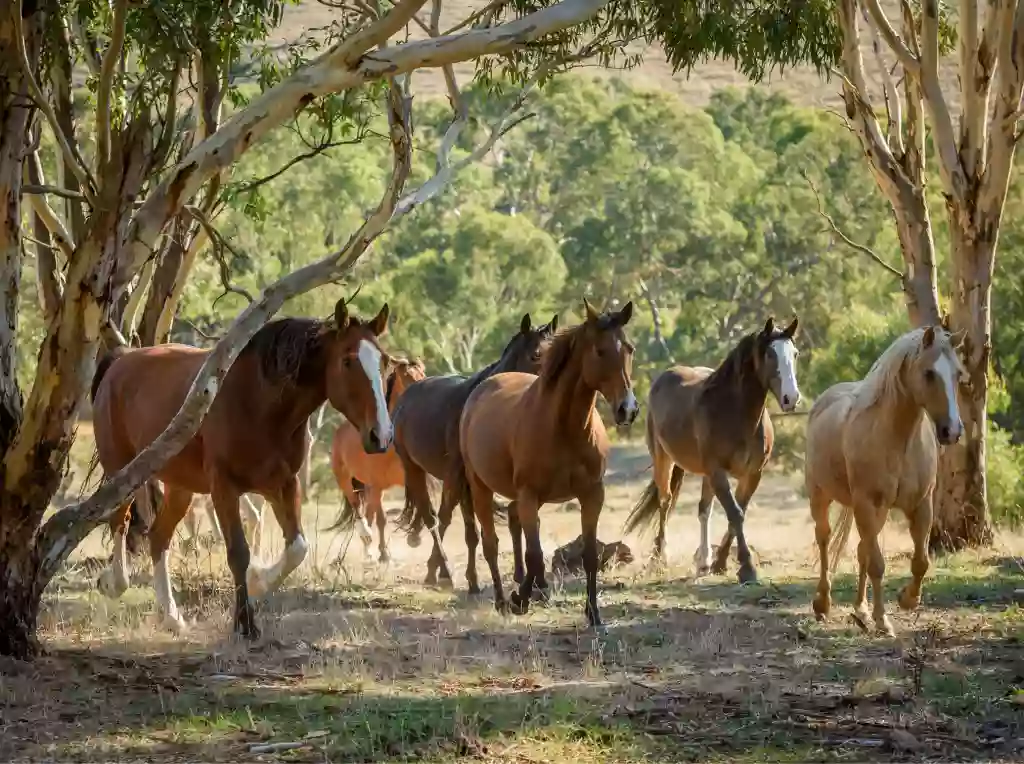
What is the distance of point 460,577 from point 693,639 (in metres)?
5.14

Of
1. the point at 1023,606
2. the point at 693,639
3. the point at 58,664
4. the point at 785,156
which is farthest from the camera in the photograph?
the point at 785,156

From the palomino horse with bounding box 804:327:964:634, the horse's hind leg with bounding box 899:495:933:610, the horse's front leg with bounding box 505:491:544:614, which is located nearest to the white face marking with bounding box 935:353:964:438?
the palomino horse with bounding box 804:327:964:634

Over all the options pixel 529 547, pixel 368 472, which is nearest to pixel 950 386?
pixel 529 547

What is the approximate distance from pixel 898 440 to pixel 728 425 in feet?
14.1

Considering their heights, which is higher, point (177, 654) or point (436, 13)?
point (436, 13)

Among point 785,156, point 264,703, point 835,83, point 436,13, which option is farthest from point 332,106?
point 835,83

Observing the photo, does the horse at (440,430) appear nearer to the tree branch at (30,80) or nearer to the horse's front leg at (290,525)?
the horse's front leg at (290,525)

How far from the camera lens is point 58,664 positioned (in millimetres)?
7656

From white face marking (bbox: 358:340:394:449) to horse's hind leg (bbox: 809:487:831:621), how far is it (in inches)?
131

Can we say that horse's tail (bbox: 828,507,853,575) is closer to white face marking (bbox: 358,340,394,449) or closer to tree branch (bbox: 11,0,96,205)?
white face marking (bbox: 358,340,394,449)

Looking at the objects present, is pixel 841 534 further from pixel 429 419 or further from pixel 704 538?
pixel 429 419

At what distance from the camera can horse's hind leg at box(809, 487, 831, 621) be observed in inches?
399

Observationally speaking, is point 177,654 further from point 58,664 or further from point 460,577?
point 460,577

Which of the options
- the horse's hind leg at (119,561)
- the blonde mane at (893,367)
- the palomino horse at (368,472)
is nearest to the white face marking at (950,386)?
the blonde mane at (893,367)
